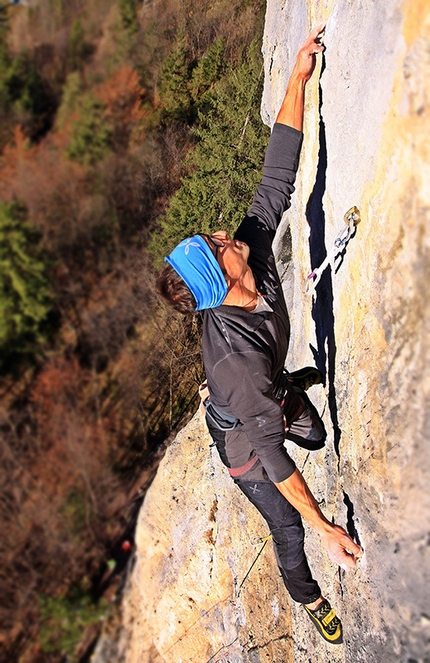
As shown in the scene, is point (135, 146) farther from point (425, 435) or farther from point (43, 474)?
point (425, 435)

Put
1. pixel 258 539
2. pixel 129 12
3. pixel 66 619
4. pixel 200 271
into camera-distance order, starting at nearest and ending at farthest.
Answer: pixel 200 271 < pixel 258 539 < pixel 66 619 < pixel 129 12

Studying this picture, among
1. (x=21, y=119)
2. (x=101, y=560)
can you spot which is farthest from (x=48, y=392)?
(x=21, y=119)

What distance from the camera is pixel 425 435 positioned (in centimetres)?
148

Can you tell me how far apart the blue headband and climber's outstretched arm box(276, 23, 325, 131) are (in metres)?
0.88

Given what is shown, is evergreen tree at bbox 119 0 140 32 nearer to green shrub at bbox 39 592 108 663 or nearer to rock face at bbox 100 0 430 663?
rock face at bbox 100 0 430 663

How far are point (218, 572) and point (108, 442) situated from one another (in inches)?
543

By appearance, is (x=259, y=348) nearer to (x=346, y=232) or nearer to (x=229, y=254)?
(x=229, y=254)

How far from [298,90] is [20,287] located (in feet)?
55.8

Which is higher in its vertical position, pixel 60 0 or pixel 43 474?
pixel 60 0

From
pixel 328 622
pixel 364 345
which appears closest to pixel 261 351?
pixel 364 345

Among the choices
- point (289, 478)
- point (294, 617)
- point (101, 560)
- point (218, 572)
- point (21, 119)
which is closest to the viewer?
point (289, 478)

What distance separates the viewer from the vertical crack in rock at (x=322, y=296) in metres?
2.68

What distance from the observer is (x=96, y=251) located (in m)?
20.6

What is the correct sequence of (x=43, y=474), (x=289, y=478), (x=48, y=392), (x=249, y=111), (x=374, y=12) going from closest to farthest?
(x=374, y=12) < (x=289, y=478) < (x=249, y=111) < (x=43, y=474) < (x=48, y=392)
